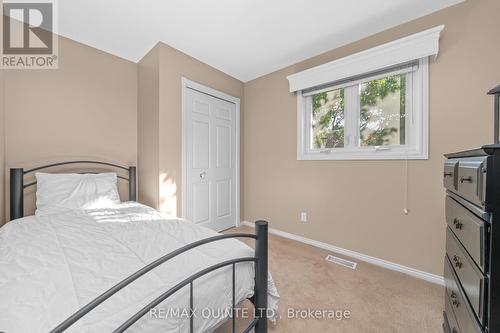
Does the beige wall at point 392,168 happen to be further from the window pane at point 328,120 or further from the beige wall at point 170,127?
the beige wall at point 170,127

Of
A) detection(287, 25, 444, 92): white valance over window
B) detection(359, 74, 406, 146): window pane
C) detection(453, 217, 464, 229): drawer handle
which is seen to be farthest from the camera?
detection(359, 74, 406, 146): window pane

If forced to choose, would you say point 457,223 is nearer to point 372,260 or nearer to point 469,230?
point 469,230

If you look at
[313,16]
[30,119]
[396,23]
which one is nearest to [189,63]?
[313,16]

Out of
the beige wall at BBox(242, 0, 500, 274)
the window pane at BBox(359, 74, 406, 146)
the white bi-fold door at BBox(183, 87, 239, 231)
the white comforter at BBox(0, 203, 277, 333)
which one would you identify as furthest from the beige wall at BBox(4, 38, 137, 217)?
the window pane at BBox(359, 74, 406, 146)

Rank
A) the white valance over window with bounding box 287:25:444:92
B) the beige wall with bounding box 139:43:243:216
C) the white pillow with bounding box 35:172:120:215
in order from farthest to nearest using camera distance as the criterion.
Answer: the beige wall with bounding box 139:43:243:216, the white pillow with bounding box 35:172:120:215, the white valance over window with bounding box 287:25:444:92

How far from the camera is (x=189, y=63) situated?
269 centimetres

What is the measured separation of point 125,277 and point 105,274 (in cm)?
10

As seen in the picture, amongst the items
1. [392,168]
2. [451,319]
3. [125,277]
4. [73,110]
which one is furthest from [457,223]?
[73,110]

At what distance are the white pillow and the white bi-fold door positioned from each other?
0.85 m

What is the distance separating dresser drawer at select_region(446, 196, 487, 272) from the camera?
826 mm

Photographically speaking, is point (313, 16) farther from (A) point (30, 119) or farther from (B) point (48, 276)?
(A) point (30, 119)

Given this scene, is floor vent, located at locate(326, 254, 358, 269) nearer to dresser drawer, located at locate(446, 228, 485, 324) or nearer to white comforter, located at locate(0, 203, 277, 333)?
dresser drawer, located at locate(446, 228, 485, 324)

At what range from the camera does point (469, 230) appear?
3.08ft

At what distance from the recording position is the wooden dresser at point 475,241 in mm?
779
